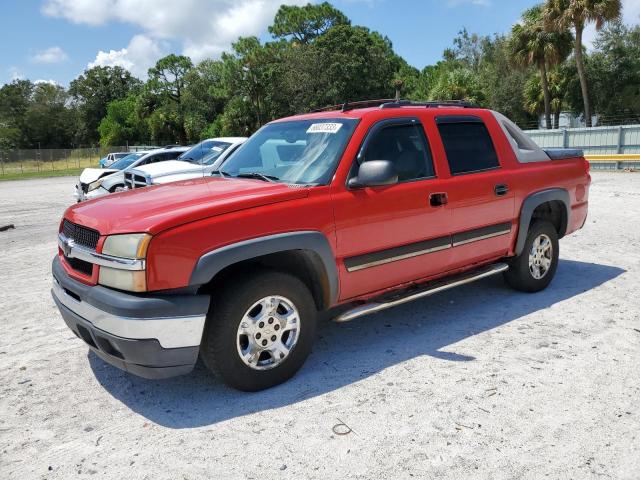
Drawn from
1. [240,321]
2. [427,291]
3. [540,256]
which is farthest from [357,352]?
[540,256]

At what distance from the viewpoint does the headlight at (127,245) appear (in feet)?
10.1

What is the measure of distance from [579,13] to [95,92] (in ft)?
216

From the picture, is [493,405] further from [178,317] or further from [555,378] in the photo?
[178,317]

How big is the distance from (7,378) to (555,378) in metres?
3.86

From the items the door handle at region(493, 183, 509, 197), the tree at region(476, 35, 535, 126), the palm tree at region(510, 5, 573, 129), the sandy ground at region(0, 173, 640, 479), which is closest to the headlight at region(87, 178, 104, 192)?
the sandy ground at region(0, 173, 640, 479)

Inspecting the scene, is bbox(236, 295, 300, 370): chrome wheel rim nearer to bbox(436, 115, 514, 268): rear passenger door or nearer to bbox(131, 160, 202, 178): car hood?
bbox(436, 115, 514, 268): rear passenger door

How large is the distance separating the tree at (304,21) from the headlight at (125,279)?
207 ft

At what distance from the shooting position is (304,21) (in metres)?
62.3

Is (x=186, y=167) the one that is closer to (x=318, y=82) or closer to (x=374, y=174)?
(x=374, y=174)

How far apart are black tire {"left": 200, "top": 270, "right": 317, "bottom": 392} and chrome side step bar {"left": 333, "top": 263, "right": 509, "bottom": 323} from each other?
0.32 metres

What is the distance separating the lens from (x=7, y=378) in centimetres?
394

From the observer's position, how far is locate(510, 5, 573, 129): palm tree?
1194 inches

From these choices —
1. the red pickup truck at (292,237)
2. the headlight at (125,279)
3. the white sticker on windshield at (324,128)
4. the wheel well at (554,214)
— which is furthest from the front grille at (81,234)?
the wheel well at (554,214)

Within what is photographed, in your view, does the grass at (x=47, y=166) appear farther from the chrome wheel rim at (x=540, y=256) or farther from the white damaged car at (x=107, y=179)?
the chrome wheel rim at (x=540, y=256)
